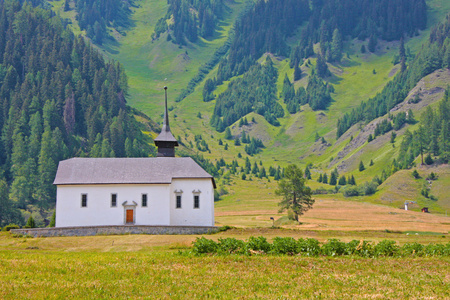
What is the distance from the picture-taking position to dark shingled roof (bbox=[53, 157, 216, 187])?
6488 cm

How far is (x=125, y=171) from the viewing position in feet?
218

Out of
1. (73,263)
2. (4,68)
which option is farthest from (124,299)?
(4,68)

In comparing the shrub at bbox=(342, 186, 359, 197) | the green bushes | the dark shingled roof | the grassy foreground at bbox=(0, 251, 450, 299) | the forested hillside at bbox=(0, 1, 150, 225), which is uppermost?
the forested hillside at bbox=(0, 1, 150, 225)

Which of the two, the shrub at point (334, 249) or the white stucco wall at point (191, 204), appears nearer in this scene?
the shrub at point (334, 249)

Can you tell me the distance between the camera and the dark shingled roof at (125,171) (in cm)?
6488

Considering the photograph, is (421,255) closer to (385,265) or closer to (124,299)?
(385,265)

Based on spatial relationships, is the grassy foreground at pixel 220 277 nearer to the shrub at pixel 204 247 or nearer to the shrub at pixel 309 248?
the shrub at pixel 204 247

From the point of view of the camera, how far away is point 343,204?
13875 centimetres

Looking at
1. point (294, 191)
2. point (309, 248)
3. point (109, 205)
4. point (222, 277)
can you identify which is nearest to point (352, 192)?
point (294, 191)

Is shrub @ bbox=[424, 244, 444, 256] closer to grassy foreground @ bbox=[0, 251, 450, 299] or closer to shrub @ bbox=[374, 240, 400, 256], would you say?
shrub @ bbox=[374, 240, 400, 256]

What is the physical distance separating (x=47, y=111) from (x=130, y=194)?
361 ft

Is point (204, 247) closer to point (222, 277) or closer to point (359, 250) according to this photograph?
point (222, 277)

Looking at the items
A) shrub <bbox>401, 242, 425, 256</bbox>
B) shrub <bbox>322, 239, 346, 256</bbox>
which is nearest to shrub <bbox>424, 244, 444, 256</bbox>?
shrub <bbox>401, 242, 425, 256</bbox>

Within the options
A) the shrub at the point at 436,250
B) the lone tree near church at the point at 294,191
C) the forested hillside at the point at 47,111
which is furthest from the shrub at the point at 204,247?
the forested hillside at the point at 47,111
